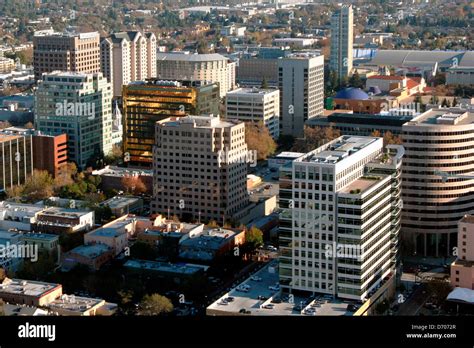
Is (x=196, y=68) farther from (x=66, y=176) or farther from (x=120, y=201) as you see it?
(x=120, y=201)

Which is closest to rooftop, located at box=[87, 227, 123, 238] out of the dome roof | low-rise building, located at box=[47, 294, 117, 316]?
low-rise building, located at box=[47, 294, 117, 316]

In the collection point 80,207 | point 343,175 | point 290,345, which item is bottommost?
point 80,207

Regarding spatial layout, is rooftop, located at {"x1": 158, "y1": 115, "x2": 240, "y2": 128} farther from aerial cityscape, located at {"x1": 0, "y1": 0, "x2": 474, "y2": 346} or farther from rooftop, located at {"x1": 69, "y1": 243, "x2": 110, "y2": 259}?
rooftop, located at {"x1": 69, "y1": 243, "x2": 110, "y2": 259}

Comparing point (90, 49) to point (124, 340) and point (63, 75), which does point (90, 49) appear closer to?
point (63, 75)

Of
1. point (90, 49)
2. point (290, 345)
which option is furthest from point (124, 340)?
point (90, 49)

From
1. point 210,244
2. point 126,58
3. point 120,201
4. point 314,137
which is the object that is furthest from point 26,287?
point 126,58

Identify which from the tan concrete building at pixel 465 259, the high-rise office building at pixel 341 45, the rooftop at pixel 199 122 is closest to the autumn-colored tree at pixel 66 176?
the rooftop at pixel 199 122
